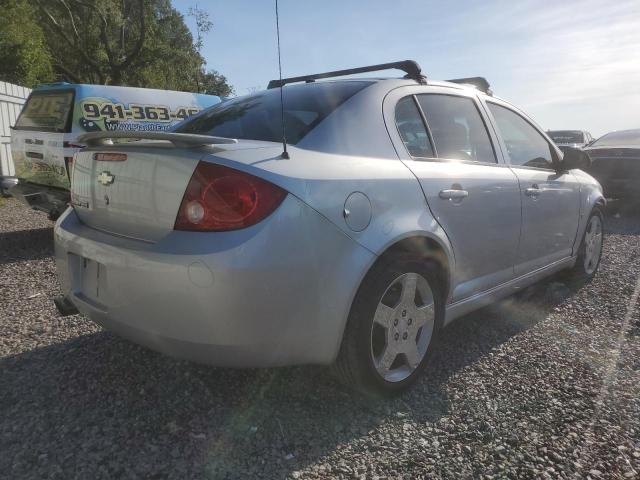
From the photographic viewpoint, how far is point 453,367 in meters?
2.99

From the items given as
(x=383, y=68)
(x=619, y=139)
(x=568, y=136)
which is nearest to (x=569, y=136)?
(x=568, y=136)

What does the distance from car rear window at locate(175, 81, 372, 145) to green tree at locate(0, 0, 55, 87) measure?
713 inches

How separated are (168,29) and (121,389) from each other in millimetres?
33634

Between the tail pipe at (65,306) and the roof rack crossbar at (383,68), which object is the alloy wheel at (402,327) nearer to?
the roof rack crossbar at (383,68)

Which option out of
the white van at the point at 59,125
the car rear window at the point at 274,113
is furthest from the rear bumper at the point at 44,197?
the car rear window at the point at 274,113

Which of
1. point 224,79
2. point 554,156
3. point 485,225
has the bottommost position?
point 485,225

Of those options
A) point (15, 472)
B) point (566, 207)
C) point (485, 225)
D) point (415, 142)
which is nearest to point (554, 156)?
point (566, 207)

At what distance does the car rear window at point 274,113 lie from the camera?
253 cm

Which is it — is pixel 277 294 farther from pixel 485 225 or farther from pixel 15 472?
pixel 485 225

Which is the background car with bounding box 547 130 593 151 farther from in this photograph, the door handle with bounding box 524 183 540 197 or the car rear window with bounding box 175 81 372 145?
the car rear window with bounding box 175 81 372 145

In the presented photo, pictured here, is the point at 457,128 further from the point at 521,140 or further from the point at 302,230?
the point at 302,230

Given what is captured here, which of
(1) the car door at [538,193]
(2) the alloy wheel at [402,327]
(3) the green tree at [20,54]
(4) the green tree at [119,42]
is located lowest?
(2) the alloy wheel at [402,327]

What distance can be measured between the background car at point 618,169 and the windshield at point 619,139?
0.16m

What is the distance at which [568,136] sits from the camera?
18.0 meters
